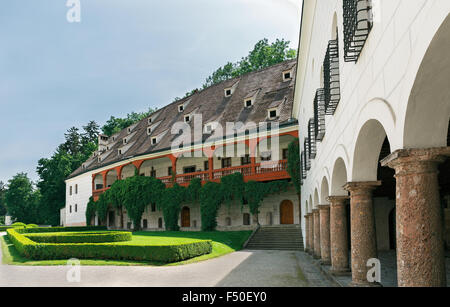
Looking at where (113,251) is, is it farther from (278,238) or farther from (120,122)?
(120,122)

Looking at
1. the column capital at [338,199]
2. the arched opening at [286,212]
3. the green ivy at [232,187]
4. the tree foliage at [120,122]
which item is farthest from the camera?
the tree foliage at [120,122]

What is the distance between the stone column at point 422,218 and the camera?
510 centimetres

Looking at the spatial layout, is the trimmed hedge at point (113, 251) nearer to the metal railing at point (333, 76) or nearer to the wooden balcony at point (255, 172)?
the metal railing at point (333, 76)

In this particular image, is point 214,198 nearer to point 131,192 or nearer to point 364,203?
point 131,192

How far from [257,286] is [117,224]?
1453 inches

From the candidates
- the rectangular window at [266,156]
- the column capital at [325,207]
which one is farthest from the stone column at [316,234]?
the rectangular window at [266,156]

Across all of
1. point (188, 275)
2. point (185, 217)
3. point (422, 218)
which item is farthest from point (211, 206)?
point (422, 218)

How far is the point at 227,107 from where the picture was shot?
124 feet

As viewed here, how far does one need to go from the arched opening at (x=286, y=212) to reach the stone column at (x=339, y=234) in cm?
1976

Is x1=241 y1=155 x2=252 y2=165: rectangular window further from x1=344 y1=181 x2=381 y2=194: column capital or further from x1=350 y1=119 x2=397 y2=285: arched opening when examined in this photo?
x1=344 y1=181 x2=381 y2=194: column capital

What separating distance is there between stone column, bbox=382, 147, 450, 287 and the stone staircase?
20836 millimetres

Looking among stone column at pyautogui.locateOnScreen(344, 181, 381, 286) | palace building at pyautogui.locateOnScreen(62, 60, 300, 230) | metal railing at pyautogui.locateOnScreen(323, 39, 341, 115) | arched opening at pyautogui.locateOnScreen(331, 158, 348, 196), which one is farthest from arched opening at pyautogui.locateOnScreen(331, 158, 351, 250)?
palace building at pyautogui.locateOnScreen(62, 60, 300, 230)

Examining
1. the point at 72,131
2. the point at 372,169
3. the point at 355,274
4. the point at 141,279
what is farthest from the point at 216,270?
the point at 72,131

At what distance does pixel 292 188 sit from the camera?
3170 centimetres
